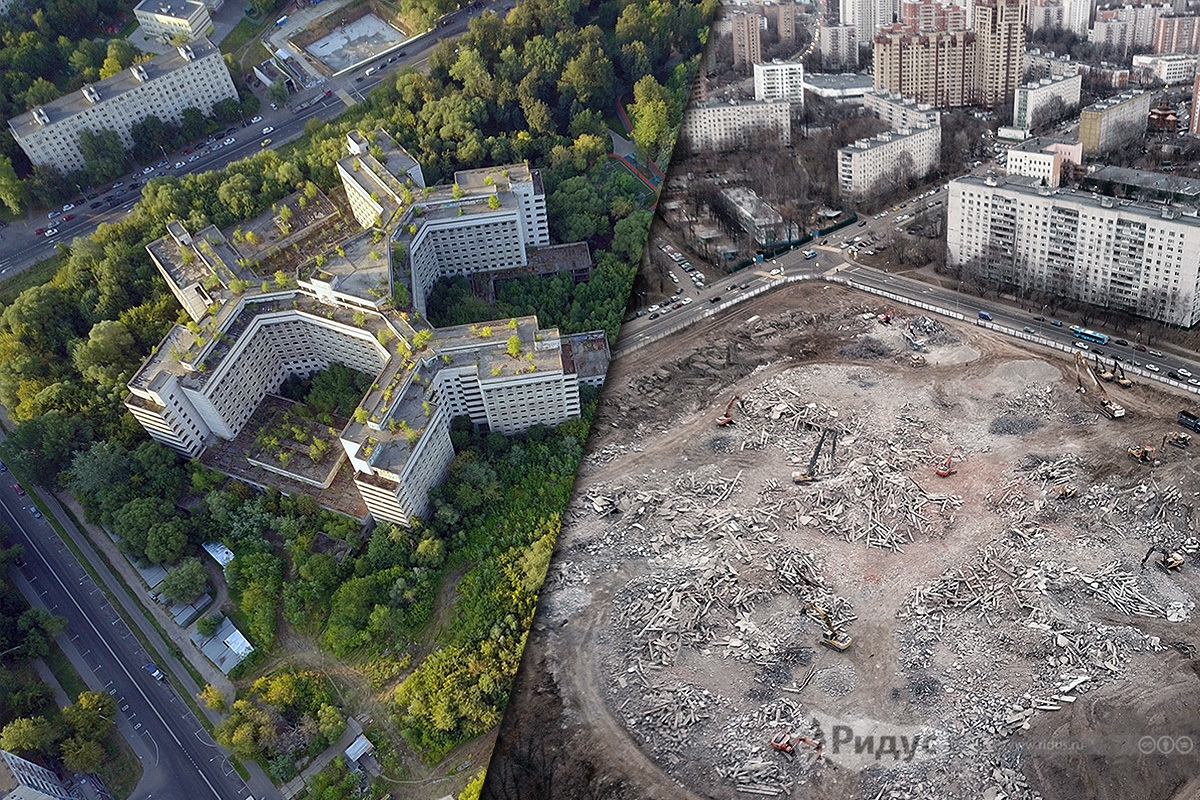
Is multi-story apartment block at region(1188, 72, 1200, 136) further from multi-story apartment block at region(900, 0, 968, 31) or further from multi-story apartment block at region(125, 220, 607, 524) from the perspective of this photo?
multi-story apartment block at region(125, 220, 607, 524)

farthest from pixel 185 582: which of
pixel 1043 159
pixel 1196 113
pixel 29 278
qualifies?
pixel 1196 113

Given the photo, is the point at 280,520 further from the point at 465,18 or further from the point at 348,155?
the point at 465,18

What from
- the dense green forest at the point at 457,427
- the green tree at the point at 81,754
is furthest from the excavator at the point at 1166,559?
the green tree at the point at 81,754

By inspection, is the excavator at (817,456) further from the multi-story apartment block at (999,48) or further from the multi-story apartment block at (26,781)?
the multi-story apartment block at (999,48)

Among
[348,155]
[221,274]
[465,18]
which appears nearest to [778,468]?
[221,274]

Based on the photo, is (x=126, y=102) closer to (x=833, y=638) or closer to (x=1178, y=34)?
(x=833, y=638)
